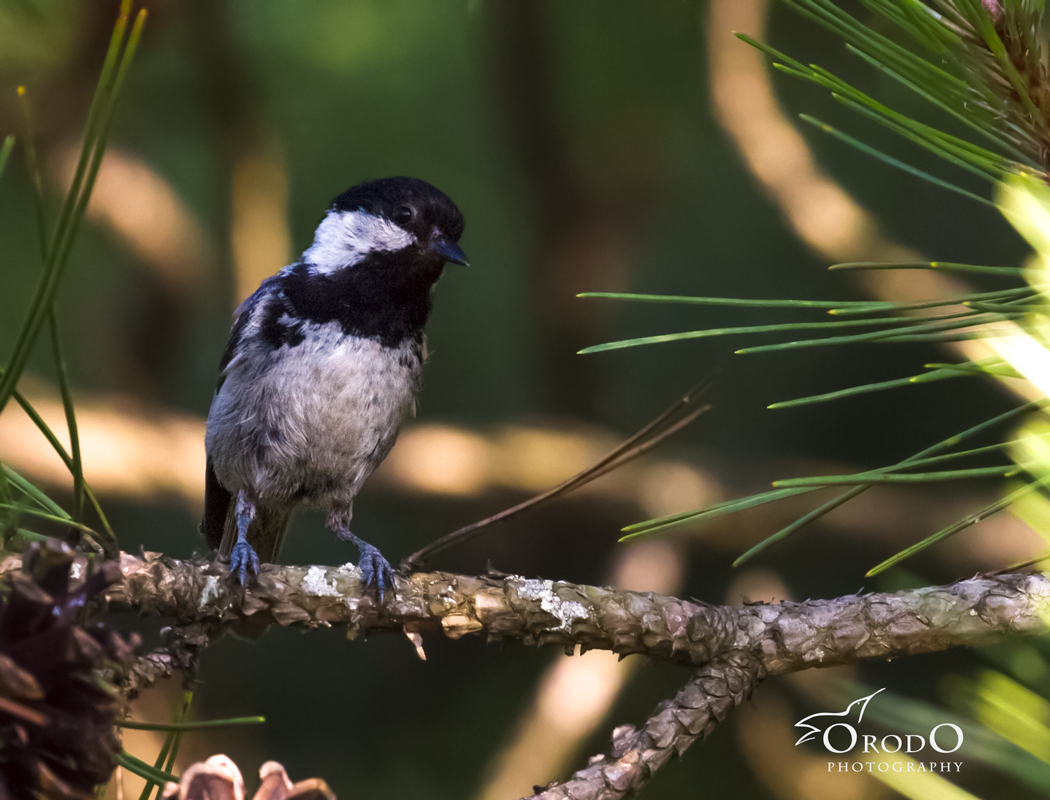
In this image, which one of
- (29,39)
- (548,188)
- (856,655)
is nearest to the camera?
(856,655)

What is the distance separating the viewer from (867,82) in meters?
2.03

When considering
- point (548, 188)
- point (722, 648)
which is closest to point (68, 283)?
point (548, 188)

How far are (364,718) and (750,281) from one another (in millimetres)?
1384

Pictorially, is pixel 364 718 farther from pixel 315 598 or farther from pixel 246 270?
pixel 315 598

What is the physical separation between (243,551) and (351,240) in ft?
2.35

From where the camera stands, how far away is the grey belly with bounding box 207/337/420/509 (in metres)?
1.37

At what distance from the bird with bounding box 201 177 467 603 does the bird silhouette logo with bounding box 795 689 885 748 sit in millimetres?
707

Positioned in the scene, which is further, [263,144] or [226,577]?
[263,144]

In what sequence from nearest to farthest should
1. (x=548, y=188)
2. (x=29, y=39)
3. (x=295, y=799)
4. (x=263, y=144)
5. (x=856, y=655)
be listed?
(x=295, y=799) → (x=856, y=655) → (x=29, y=39) → (x=263, y=144) → (x=548, y=188)

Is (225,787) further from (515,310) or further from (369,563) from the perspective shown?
(515,310)

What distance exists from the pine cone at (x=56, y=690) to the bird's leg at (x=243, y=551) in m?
0.34

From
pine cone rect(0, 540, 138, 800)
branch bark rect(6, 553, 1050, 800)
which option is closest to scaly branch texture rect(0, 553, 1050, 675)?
branch bark rect(6, 553, 1050, 800)

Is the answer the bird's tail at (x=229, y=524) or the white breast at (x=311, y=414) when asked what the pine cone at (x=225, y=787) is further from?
the bird's tail at (x=229, y=524)

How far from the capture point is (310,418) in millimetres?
1374
